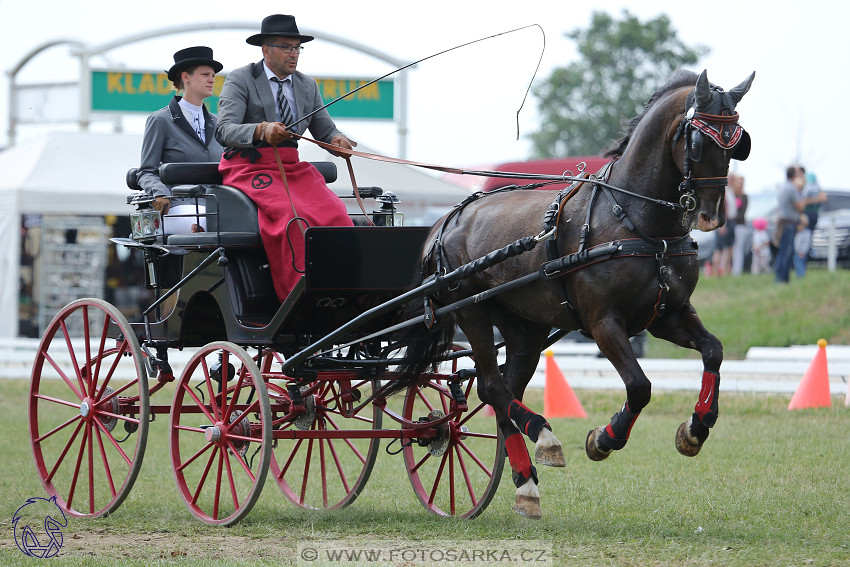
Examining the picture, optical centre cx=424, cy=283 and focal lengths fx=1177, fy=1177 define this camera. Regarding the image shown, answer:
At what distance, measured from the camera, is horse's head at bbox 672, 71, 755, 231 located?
5.15 metres

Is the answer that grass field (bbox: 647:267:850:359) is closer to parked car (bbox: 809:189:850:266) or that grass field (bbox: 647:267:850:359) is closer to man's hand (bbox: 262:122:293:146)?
parked car (bbox: 809:189:850:266)

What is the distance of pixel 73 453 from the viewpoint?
10.1 metres

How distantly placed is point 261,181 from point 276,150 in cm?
23

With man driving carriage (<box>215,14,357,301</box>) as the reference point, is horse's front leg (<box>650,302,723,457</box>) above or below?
below

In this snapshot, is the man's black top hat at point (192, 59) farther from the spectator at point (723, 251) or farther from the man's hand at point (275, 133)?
the spectator at point (723, 251)

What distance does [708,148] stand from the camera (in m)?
5.16

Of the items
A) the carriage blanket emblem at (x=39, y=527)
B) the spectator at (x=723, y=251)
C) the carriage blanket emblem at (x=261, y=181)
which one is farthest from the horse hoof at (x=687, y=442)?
the spectator at (x=723, y=251)

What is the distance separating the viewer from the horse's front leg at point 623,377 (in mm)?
5383

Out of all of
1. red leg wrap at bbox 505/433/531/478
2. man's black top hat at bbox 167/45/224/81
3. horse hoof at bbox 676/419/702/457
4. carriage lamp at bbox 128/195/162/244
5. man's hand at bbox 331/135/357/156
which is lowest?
red leg wrap at bbox 505/433/531/478

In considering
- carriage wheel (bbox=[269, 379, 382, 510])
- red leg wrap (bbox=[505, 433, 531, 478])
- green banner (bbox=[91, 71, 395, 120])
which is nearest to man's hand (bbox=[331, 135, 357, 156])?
carriage wheel (bbox=[269, 379, 382, 510])

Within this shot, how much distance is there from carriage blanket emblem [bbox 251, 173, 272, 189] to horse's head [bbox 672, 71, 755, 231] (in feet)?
7.97

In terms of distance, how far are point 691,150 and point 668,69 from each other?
44.5m

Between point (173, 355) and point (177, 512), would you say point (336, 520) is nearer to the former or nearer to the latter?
point (177, 512)

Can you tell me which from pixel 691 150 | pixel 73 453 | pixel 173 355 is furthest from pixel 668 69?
pixel 691 150
